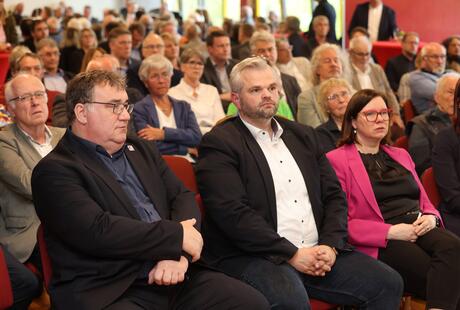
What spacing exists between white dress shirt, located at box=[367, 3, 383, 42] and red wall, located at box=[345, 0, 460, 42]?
4.60 ft

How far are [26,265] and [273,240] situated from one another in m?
1.10

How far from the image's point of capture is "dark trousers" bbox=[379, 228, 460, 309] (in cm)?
292

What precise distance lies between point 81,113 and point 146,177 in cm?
33

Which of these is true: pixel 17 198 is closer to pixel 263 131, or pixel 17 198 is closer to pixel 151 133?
pixel 263 131

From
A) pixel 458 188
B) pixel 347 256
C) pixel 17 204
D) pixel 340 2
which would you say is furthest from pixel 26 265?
pixel 340 2

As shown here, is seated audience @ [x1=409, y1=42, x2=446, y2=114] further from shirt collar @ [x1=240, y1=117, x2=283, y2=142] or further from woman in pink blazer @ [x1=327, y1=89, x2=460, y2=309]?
shirt collar @ [x1=240, y1=117, x2=283, y2=142]

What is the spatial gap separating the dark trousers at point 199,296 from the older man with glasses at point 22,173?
643mm

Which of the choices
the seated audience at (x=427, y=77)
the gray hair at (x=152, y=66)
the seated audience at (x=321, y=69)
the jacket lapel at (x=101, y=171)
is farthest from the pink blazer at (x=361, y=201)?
the seated audience at (x=427, y=77)

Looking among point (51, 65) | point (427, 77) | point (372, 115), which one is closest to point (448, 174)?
point (372, 115)

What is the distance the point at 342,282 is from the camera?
2766 millimetres

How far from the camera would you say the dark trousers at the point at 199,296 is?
2.43m

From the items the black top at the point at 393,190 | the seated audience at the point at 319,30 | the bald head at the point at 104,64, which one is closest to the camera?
the black top at the point at 393,190

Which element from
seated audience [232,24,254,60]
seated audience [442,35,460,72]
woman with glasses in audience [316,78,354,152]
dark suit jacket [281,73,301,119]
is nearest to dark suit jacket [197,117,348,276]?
woman with glasses in audience [316,78,354,152]

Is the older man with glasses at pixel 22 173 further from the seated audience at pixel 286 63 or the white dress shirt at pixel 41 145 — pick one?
the seated audience at pixel 286 63
